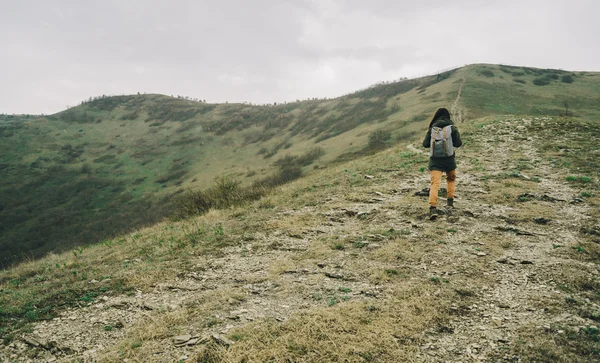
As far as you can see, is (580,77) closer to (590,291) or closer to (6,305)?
(590,291)

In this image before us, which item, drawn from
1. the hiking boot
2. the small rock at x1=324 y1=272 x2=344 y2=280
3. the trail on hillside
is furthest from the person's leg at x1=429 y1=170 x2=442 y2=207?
the trail on hillside

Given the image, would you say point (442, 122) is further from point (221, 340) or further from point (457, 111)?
point (457, 111)

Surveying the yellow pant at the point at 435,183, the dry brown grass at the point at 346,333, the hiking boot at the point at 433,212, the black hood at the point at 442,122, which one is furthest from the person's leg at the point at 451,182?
the dry brown grass at the point at 346,333

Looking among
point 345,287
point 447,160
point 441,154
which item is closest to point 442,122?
point 441,154

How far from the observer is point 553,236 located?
6.79m

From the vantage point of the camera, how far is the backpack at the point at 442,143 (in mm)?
8234

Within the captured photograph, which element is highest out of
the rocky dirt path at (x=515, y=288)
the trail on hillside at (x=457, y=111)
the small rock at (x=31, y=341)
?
the trail on hillside at (x=457, y=111)

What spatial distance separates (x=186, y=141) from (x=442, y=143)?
4895cm

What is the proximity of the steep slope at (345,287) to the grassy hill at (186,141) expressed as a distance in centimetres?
1626

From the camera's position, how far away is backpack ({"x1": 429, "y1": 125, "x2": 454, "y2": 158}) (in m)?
8.23

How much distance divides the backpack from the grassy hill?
1604 centimetres

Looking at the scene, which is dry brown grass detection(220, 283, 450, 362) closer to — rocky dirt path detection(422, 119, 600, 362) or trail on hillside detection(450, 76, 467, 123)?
rocky dirt path detection(422, 119, 600, 362)

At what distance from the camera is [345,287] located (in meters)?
5.10

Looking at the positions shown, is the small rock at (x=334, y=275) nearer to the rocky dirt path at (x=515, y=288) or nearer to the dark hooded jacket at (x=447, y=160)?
the rocky dirt path at (x=515, y=288)
